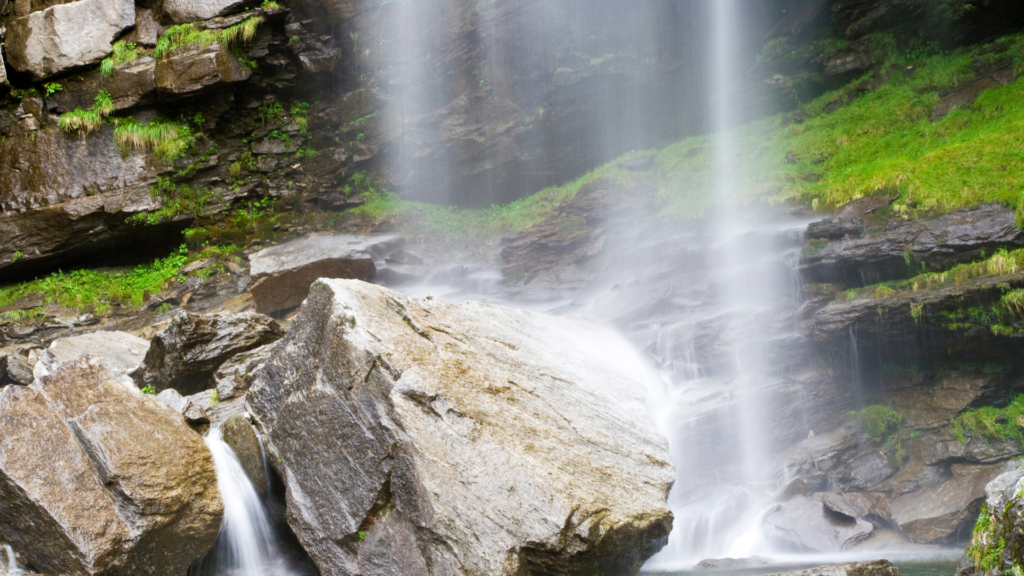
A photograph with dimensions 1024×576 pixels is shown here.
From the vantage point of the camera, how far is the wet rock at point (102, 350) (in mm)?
9031

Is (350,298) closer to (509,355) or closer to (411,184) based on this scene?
(509,355)

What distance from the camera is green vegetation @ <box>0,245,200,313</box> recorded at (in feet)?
48.0

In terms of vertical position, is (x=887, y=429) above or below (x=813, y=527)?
above

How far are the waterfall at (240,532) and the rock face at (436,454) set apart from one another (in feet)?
1.63

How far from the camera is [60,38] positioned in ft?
52.6

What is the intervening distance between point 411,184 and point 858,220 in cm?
1215

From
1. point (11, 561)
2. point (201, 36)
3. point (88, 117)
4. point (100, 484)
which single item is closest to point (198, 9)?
point (201, 36)

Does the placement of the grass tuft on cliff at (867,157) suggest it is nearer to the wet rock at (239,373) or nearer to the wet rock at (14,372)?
the wet rock at (14,372)

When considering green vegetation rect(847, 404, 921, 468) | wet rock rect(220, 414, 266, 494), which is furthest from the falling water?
green vegetation rect(847, 404, 921, 468)

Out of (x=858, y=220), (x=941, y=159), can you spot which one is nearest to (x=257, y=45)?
(x=858, y=220)

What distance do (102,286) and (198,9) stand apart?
7.76 m

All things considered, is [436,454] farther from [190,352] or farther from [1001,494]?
[190,352]

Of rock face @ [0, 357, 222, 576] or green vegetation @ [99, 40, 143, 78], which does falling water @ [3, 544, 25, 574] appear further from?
green vegetation @ [99, 40, 143, 78]

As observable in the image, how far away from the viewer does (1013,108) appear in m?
12.1
